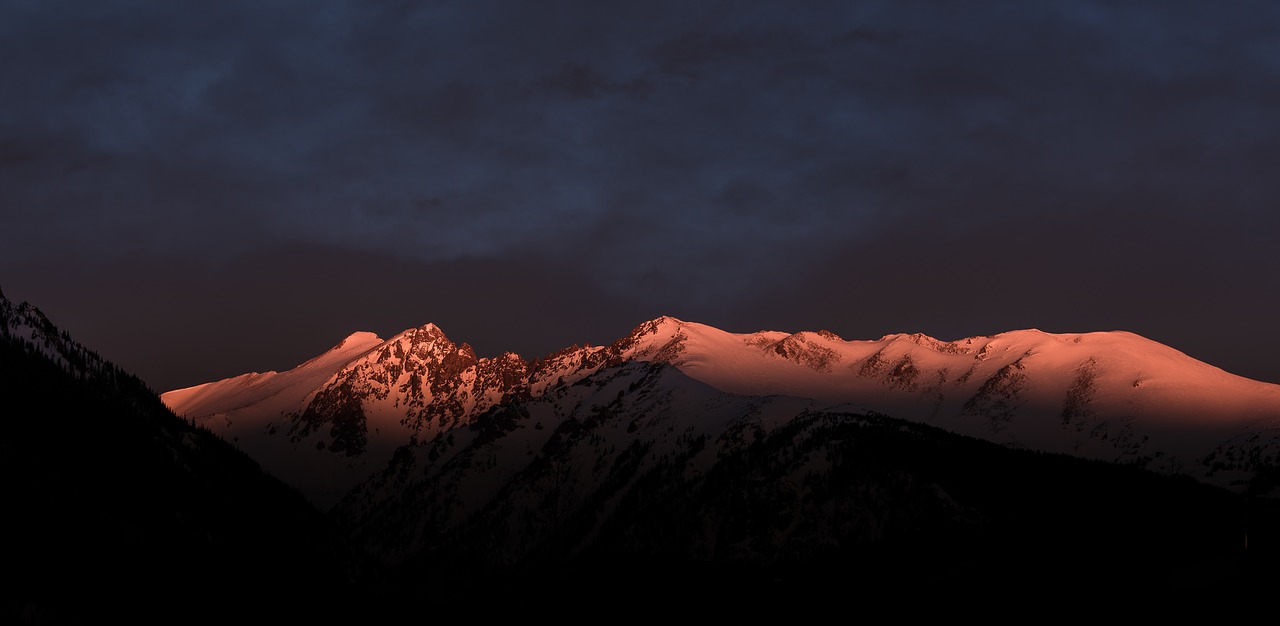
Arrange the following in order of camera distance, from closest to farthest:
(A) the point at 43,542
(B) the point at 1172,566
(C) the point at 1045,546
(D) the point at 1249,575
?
(D) the point at 1249,575 → (B) the point at 1172,566 → (C) the point at 1045,546 → (A) the point at 43,542

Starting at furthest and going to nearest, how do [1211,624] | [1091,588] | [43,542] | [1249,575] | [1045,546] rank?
1. [43,542]
2. [1045,546]
3. [1091,588]
4. [1249,575]
5. [1211,624]

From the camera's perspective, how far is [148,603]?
200 m

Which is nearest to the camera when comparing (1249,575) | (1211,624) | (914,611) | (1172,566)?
(1211,624)

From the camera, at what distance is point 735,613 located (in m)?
199

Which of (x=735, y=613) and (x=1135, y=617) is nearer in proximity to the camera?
(x=1135, y=617)

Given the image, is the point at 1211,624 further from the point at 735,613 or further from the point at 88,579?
the point at 88,579

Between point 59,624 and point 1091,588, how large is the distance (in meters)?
134

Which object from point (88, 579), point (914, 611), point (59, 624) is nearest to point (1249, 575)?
point (914, 611)

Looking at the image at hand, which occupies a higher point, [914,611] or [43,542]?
[43,542]

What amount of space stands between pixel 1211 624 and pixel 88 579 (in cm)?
15955

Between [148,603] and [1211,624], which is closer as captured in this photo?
[1211,624]

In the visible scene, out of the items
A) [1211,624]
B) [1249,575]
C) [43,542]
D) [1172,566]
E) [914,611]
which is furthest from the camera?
[43,542]

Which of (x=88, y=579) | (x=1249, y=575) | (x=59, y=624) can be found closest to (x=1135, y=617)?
(x=1249, y=575)

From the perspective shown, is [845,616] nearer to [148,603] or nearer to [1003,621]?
[1003,621]
